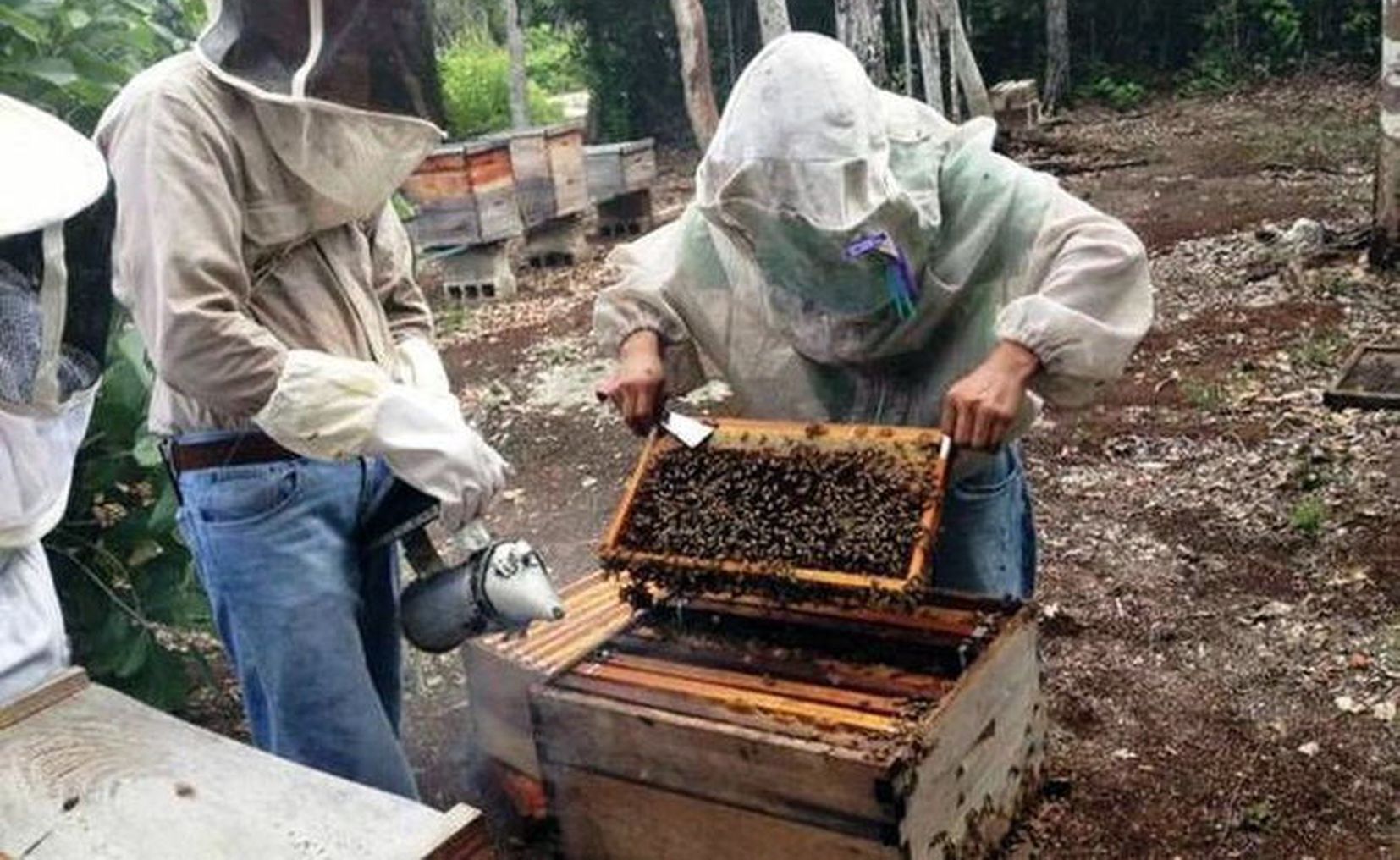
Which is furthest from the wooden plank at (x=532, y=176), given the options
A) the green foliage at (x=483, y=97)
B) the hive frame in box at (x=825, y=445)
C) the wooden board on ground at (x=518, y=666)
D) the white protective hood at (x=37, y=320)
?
the green foliage at (x=483, y=97)

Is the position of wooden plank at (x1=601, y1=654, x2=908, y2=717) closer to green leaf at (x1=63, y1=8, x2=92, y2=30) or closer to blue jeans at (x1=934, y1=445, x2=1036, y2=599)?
blue jeans at (x1=934, y1=445, x2=1036, y2=599)

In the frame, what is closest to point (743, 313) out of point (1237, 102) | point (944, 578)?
point (944, 578)

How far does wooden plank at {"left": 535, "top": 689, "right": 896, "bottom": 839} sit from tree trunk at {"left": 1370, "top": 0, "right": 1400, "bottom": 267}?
554cm

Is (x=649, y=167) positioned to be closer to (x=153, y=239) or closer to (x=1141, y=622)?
(x=1141, y=622)

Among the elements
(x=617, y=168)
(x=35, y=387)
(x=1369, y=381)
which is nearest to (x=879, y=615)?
(x=35, y=387)

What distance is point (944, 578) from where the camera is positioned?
2.53 meters

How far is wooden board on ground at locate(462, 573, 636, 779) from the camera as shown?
2713 millimetres

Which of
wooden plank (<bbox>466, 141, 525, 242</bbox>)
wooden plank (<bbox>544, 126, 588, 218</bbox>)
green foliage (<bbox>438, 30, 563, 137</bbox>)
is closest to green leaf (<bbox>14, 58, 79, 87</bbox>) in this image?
wooden plank (<bbox>466, 141, 525, 242</bbox>)

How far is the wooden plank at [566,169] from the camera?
30.3 ft

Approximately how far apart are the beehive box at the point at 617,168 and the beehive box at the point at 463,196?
4.32 ft

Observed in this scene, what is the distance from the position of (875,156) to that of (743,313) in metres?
0.45

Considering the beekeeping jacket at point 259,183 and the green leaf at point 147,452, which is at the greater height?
the beekeeping jacket at point 259,183

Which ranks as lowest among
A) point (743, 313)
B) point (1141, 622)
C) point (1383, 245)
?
point (1141, 622)

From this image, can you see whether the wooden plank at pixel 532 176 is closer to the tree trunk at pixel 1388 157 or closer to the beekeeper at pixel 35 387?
the tree trunk at pixel 1388 157
